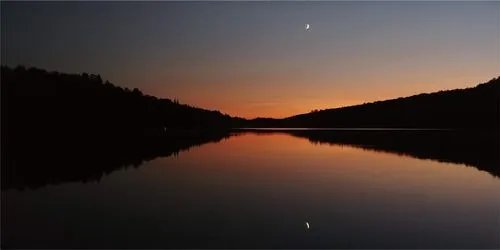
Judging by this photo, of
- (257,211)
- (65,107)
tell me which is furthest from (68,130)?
(257,211)

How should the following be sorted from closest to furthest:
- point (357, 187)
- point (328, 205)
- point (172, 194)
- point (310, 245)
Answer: point (310, 245) → point (328, 205) → point (172, 194) → point (357, 187)

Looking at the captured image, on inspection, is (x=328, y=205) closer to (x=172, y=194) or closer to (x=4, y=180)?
(x=172, y=194)

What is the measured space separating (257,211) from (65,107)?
2378 inches

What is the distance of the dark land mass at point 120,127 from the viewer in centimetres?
2670

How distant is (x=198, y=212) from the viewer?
12.8m

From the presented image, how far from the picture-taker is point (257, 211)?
42.6 ft

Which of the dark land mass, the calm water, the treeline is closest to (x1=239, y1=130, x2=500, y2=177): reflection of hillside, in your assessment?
the dark land mass

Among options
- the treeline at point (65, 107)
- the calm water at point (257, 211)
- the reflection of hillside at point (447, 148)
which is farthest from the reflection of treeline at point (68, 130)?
the reflection of hillside at point (447, 148)

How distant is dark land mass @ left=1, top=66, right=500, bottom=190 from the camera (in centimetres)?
2670

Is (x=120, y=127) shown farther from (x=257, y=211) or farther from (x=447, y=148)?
(x=257, y=211)

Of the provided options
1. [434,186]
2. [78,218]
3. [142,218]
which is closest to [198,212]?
[142,218]

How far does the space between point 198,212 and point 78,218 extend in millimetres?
3080

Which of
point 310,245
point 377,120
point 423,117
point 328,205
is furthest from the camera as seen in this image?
point 377,120

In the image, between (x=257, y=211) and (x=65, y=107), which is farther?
(x=65, y=107)
